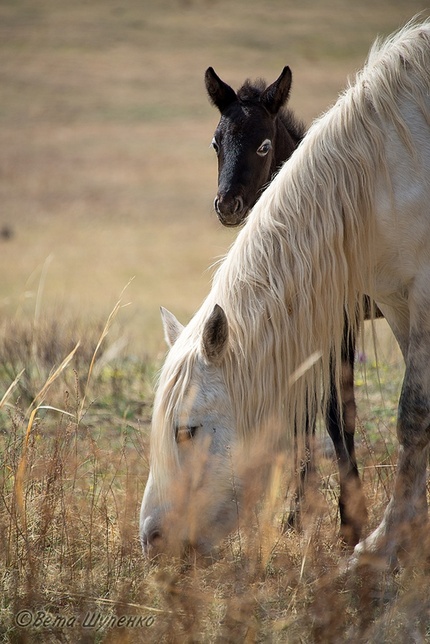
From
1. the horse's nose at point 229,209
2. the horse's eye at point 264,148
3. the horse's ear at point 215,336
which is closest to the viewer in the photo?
the horse's ear at point 215,336

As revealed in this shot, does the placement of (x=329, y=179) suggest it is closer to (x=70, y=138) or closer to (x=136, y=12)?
(x=70, y=138)

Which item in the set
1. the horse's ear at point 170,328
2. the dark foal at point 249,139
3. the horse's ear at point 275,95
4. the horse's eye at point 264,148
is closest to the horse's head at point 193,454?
the horse's ear at point 170,328

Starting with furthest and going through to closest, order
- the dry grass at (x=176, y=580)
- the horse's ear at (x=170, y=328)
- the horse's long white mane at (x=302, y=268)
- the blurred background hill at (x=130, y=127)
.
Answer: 1. the blurred background hill at (x=130, y=127)
2. the horse's ear at (x=170, y=328)
3. the horse's long white mane at (x=302, y=268)
4. the dry grass at (x=176, y=580)

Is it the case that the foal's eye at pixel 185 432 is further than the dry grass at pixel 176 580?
Yes

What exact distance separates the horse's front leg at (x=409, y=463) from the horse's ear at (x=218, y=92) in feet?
6.91

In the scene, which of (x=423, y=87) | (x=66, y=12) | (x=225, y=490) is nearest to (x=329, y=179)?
(x=423, y=87)

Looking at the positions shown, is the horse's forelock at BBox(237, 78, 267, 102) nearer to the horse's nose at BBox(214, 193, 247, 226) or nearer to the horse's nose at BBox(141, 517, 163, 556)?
the horse's nose at BBox(214, 193, 247, 226)

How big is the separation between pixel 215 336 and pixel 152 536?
2.46 feet

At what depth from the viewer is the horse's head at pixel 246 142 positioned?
430 centimetres

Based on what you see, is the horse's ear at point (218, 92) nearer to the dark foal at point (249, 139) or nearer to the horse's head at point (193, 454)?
the dark foal at point (249, 139)

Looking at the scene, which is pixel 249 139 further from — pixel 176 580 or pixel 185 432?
pixel 176 580

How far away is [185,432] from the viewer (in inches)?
115

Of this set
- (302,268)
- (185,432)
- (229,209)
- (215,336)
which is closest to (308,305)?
(302,268)

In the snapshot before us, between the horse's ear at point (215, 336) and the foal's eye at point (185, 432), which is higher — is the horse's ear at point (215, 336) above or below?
above
